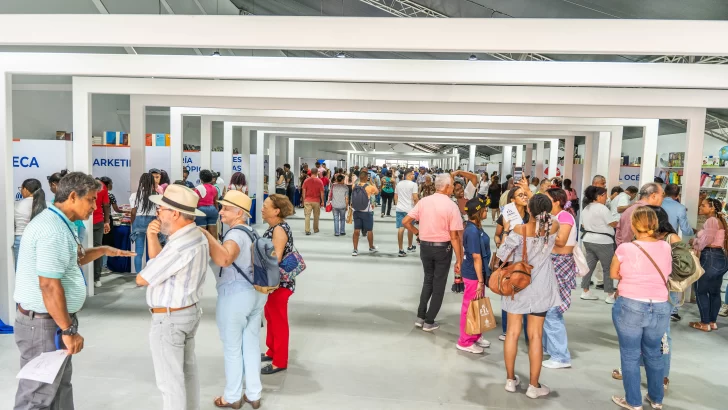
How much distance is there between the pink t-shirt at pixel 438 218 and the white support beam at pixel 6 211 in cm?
379

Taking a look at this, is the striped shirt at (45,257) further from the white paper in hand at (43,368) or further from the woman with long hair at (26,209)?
the woman with long hair at (26,209)

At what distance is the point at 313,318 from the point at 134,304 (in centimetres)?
202

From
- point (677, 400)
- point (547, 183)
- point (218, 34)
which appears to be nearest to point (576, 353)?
point (677, 400)

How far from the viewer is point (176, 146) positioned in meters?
8.43

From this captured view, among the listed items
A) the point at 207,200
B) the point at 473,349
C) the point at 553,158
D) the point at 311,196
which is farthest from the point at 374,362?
the point at 553,158

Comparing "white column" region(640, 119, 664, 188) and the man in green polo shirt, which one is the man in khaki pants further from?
the man in green polo shirt

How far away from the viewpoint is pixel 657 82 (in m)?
5.02

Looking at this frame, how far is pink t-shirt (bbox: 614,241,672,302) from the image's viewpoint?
3295mm

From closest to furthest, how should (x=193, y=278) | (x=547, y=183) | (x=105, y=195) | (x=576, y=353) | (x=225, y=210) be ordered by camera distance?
1. (x=193, y=278)
2. (x=225, y=210)
3. (x=576, y=353)
4. (x=105, y=195)
5. (x=547, y=183)

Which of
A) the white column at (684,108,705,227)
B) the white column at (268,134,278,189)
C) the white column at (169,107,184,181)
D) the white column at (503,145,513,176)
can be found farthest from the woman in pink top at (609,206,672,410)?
the white column at (503,145,513,176)

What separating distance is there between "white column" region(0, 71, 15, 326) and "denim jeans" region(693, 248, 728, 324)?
6768 mm

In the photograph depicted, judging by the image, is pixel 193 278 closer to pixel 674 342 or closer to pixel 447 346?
pixel 447 346

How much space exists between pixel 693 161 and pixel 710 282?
6.96 ft

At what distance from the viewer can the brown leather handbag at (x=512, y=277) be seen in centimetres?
350
